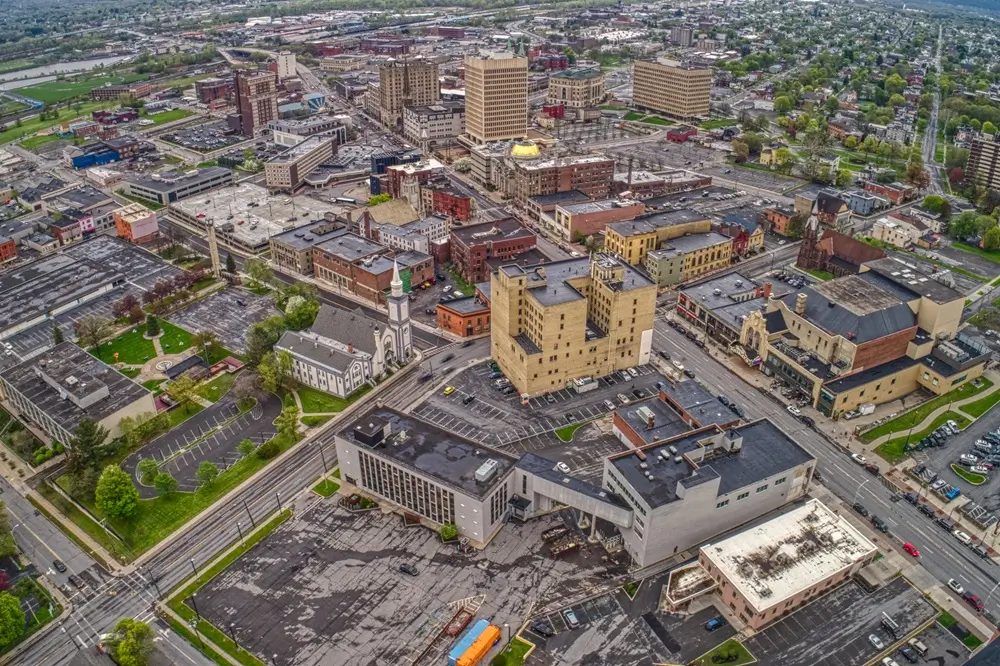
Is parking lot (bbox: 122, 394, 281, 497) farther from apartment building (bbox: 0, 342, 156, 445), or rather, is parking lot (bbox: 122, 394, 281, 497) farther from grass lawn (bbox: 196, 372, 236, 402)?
apartment building (bbox: 0, 342, 156, 445)

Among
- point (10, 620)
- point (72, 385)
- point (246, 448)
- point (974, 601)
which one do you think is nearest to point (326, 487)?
point (246, 448)

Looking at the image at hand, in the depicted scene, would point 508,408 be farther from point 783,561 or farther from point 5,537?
point 5,537

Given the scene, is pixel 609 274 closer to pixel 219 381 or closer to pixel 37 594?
pixel 219 381

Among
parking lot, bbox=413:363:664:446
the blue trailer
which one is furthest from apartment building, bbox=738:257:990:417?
the blue trailer

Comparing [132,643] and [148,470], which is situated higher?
[148,470]

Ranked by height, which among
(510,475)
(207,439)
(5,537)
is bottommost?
(207,439)

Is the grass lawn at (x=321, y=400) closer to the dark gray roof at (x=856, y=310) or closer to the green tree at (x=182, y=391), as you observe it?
the green tree at (x=182, y=391)
